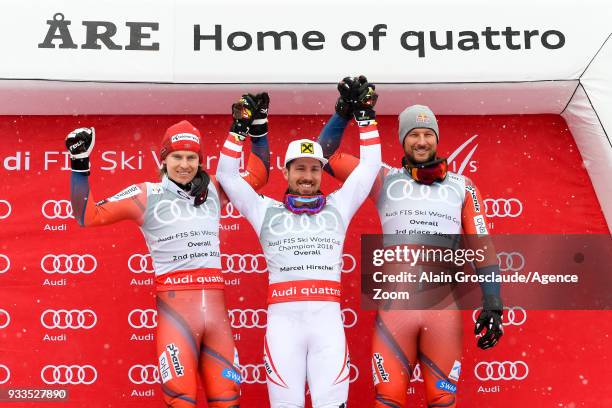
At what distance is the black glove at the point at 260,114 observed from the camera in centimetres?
421

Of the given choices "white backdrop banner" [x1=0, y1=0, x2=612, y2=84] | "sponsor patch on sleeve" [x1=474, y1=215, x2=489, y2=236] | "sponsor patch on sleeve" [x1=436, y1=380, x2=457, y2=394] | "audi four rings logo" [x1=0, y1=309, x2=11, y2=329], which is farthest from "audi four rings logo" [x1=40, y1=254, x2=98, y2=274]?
"sponsor patch on sleeve" [x1=474, y1=215, x2=489, y2=236]

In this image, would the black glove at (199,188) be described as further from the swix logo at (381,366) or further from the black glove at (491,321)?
the black glove at (491,321)

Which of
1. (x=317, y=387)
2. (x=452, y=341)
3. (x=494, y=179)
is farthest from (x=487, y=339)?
(x=494, y=179)

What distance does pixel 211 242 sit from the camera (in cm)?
410

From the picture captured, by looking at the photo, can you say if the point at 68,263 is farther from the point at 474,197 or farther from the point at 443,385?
the point at 474,197

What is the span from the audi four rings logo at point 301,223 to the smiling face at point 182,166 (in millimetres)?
543

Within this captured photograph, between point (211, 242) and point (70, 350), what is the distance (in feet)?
5.30

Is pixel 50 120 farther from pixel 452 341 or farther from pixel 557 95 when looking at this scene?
pixel 557 95

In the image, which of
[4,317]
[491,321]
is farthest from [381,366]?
[4,317]

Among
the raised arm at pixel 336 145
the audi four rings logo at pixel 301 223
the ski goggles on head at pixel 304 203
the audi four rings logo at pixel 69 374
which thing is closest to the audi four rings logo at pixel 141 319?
the audi four rings logo at pixel 69 374

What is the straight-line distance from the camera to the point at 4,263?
501 cm

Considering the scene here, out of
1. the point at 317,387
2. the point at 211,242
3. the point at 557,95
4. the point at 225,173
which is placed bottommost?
the point at 317,387

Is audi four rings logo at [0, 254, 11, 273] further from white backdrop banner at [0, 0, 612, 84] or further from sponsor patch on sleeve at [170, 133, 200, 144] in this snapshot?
sponsor patch on sleeve at [170, 133, 200, 144]

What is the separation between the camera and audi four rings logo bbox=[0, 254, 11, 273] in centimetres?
500
